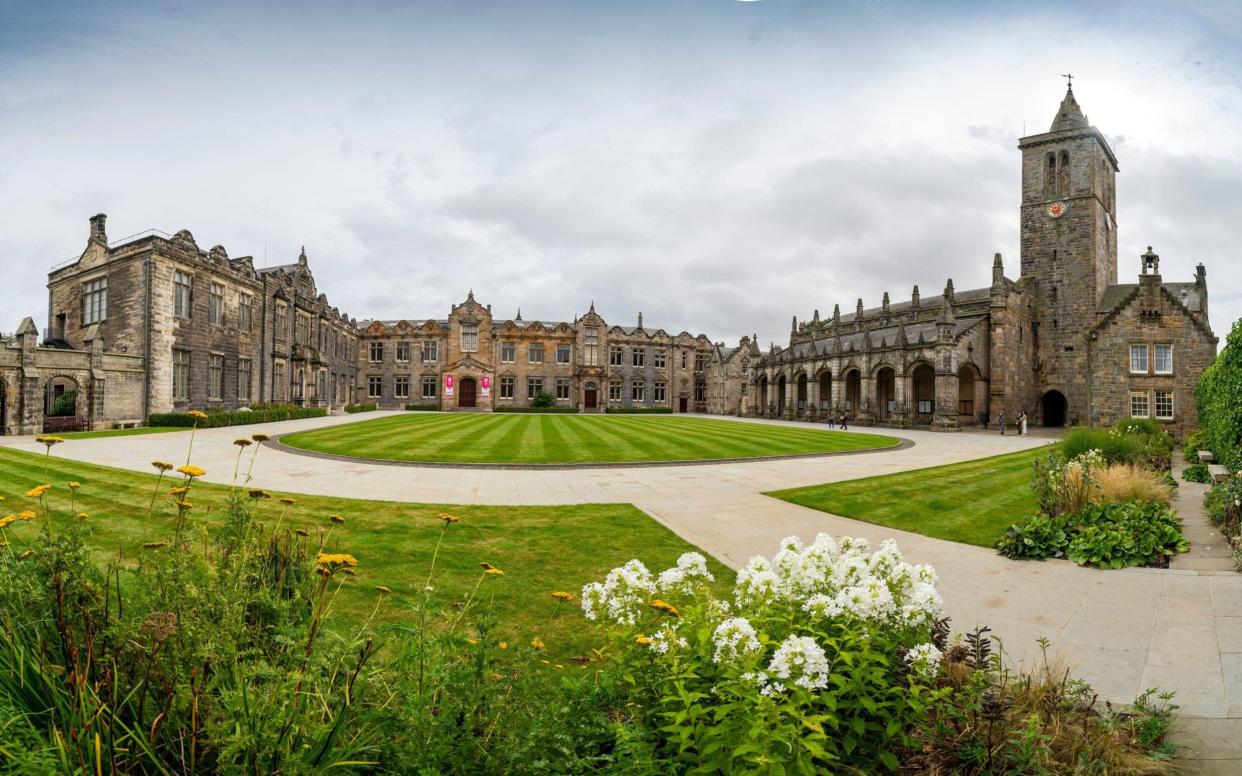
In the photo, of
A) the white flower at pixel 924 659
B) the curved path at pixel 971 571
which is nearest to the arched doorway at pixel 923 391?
the curved path at pixel 971 571

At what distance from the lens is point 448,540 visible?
8516 millimetres

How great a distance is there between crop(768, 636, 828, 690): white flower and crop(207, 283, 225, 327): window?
4198 centimetres

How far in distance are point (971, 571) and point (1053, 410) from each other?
53385 mm

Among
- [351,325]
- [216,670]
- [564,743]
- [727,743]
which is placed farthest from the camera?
[351,325]

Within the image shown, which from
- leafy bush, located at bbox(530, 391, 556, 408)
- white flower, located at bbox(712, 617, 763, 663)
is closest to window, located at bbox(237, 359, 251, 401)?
leafy bush, located at bbox(530, 391, 556, 408)

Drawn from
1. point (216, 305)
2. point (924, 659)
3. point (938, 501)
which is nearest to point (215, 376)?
point (216, 305)

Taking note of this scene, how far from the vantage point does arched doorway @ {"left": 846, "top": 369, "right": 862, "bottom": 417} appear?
58112 mm

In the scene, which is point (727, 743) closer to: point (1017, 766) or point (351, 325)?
point (1017, 766)

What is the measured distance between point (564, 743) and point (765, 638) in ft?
3.59

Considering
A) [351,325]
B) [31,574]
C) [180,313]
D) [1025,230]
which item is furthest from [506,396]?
[31,574]

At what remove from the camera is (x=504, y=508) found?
11.1m

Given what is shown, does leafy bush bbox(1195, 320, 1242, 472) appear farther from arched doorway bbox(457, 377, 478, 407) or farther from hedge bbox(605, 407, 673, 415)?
arched doorway bbox(457, 377, 478, 407)

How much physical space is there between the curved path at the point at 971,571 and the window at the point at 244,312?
2168cm

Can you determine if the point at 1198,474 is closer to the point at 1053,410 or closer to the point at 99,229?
the point at 1053,410
